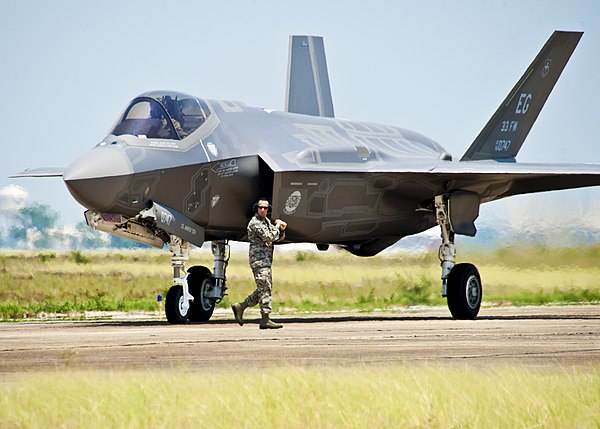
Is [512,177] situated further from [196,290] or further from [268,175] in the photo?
[196,290]

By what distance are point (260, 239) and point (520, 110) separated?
32.2ft

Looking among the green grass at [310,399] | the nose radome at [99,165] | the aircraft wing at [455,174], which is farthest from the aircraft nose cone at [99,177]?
the green grass at [310,399]

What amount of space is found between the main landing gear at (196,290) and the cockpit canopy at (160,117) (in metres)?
1.82

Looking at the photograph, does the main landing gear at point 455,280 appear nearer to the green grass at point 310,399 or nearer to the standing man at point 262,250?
the standing man at point 262,250

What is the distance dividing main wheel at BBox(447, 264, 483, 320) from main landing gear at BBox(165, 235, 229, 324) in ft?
12.7

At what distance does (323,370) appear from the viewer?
911 cm

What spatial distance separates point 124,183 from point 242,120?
298cm

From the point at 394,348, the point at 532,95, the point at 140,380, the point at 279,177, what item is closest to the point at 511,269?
the point at 532,95

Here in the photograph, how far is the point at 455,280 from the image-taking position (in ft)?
63.4

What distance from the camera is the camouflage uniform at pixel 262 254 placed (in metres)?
15.6

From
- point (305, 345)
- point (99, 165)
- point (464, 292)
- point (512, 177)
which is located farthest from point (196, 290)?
point (305, 345)

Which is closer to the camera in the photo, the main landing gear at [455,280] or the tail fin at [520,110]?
the main landing gear at [455,280]

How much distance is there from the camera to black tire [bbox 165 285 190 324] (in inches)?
720

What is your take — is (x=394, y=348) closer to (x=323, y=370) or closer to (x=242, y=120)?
(x=323, y=370)
